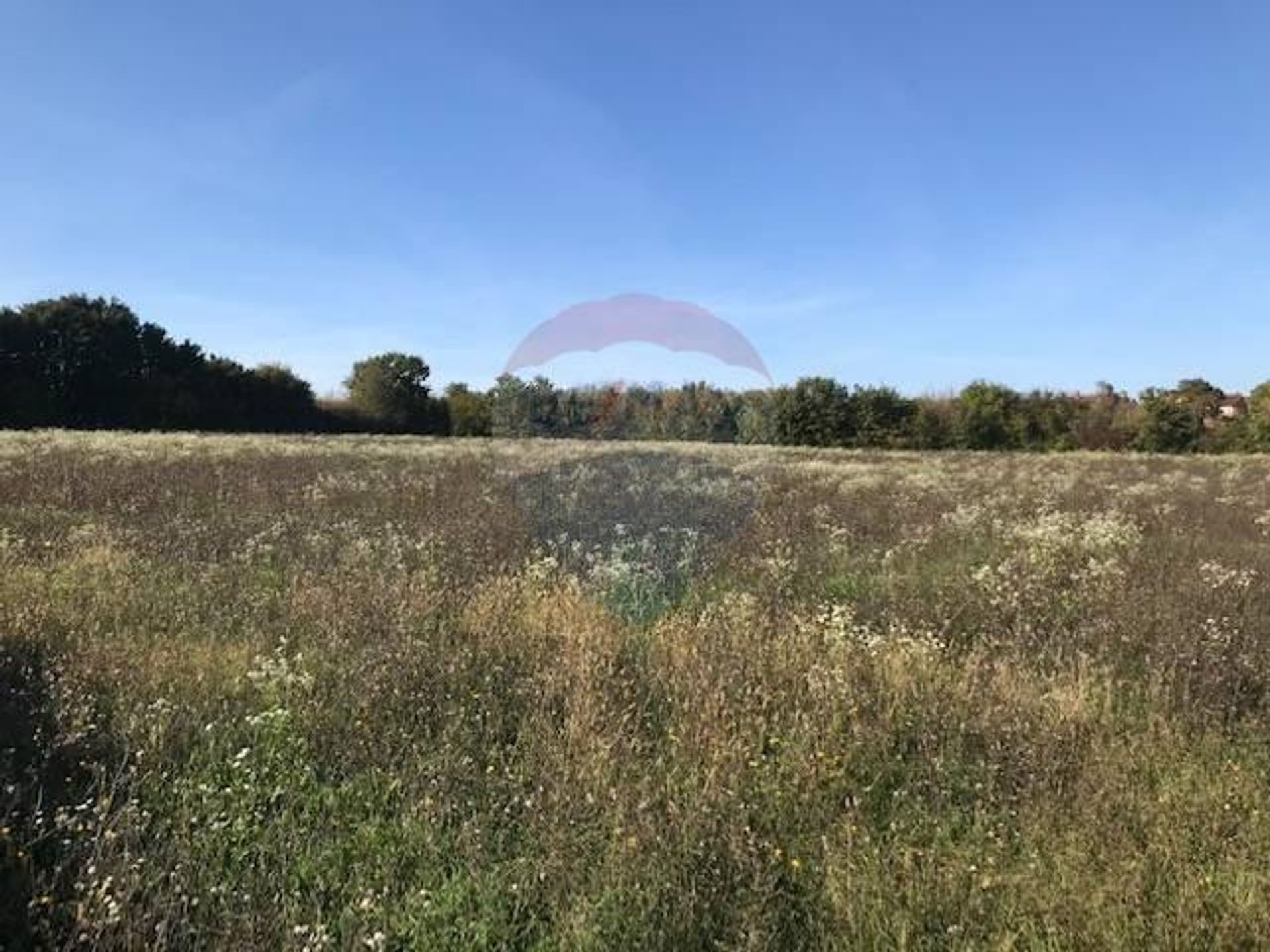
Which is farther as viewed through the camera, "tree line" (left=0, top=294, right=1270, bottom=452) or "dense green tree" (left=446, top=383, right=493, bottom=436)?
"dense green tree" (left=446, top=383, right=493, bottom=436)

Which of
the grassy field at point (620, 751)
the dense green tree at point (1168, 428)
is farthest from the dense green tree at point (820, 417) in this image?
the grassy field at point (620, 751)

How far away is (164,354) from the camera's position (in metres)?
66.5

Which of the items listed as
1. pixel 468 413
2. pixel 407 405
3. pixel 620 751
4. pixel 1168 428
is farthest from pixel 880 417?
pixel 620 751

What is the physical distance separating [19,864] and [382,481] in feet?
53.4

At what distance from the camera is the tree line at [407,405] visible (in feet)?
196

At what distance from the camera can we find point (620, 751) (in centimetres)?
516

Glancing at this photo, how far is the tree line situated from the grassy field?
33.9 meters

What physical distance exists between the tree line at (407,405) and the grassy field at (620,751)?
33936 mm

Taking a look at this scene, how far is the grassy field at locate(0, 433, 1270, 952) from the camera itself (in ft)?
12.4

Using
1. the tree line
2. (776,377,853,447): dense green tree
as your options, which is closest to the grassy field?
the tree line

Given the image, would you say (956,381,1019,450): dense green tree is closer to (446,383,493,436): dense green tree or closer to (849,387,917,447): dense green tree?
(849,387,917,447): dense green tree

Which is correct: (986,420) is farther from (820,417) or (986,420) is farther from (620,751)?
(620,751)

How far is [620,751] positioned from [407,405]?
72802 millimetres

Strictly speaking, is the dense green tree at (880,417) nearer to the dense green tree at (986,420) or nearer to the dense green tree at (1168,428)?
the dense green tree at (986,420)
